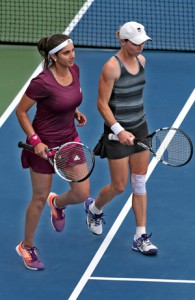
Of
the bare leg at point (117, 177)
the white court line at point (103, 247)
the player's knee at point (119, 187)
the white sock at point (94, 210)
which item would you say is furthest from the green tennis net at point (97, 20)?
the player's knee at point (119, 187)

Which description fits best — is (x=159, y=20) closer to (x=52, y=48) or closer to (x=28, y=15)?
(x=28, y=15)

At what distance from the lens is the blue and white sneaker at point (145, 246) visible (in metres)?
9.73

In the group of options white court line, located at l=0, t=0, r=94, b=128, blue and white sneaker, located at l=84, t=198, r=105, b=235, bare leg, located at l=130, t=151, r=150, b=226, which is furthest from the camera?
white court line, located at l=0, t=0, r=94, b=128

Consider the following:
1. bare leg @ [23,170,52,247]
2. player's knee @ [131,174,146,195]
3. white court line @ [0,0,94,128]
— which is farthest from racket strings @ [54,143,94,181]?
white court line @ [0,0,94,128]

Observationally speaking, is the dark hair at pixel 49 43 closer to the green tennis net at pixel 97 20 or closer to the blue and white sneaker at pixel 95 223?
the blue and white sneaker at pixel 95 223

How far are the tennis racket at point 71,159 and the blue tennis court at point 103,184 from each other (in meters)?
0.94

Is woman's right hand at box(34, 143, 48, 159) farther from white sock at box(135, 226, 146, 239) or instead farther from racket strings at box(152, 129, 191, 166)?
white sock at box(135, 226, 146, 239)

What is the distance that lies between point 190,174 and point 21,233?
2.16 meters

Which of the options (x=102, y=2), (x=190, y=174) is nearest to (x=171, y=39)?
(x=102, y=2)

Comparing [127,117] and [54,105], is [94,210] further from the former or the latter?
[54,105]

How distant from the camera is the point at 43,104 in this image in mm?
9070

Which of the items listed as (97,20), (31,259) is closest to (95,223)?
(31,259)

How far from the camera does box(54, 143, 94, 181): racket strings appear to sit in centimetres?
902

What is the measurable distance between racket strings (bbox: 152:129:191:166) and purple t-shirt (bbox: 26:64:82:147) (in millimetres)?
745
